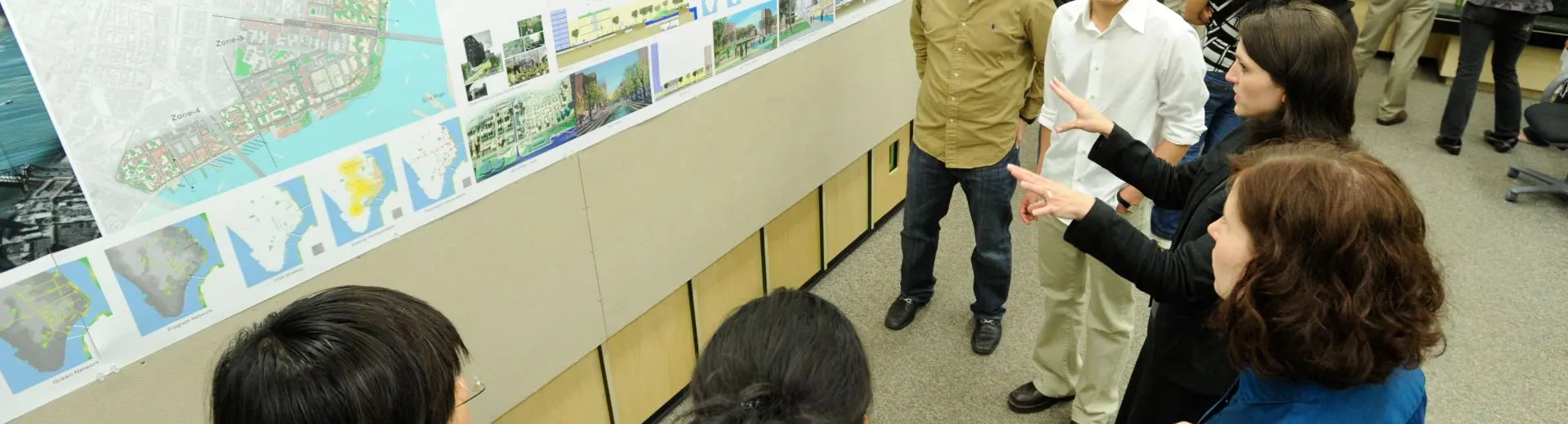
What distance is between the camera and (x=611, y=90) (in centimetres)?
195

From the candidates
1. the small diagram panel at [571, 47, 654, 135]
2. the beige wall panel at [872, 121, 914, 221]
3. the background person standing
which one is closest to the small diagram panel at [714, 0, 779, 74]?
the small diagram panel at [571, 47, 654, 135]

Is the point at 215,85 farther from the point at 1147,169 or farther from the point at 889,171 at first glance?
the point at 889,171

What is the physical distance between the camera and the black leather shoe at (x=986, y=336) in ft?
9.24

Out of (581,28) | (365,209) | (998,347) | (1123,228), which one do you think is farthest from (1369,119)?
(365,209)

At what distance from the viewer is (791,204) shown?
111 inches

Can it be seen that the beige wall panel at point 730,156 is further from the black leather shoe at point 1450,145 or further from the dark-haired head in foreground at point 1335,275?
the black leather shoe at point 1450,145

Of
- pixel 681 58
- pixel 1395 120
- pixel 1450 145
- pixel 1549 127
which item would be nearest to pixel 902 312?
pixel 681 58

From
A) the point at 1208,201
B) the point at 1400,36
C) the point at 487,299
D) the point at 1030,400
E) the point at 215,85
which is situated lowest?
the point at 1030,400

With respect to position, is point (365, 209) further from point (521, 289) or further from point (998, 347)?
point (998, 347)

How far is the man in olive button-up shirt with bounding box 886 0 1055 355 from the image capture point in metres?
2.39

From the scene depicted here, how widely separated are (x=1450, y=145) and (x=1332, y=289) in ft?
13.3

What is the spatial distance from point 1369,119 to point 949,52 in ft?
11.0

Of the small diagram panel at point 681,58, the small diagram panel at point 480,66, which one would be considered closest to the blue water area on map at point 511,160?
the small diagram panel at point 480,66

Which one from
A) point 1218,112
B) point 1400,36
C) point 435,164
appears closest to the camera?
point 435,164
